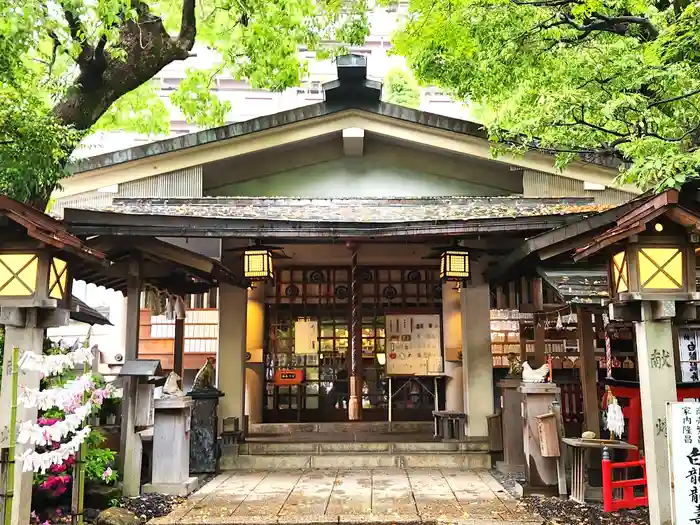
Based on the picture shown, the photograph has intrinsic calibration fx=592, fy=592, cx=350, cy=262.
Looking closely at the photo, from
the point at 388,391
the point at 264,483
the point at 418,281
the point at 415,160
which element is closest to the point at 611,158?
the point at 415,160

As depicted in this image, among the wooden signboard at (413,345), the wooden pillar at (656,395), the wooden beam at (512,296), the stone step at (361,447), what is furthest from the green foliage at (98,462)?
the wooden beam at (512,296)

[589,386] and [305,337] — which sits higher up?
[305,337]

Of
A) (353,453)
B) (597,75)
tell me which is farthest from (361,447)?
(597,75)

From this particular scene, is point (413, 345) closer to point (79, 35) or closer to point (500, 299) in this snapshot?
point (500, 299)

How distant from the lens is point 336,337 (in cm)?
1441

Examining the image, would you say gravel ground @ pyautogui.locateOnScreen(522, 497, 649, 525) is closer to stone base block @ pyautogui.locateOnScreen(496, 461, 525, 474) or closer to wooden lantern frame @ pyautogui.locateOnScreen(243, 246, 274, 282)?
stone base block @ pyautogui.locateOnScreen(496, 461, 525, 474)

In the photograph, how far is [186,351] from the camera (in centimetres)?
1373

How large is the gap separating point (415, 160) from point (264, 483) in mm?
7384

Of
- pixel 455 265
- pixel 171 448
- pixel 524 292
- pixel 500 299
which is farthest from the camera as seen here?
pixel 500 299

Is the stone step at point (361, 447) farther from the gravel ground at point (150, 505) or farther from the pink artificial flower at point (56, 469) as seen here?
the pink artificial flower at point (56, 469)

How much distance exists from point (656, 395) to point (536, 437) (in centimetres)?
288

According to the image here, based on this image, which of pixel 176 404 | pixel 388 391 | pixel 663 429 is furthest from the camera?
pixel 388 391

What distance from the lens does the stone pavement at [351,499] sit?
24.3 feet

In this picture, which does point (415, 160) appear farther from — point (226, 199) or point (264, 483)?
point (264, 483)
